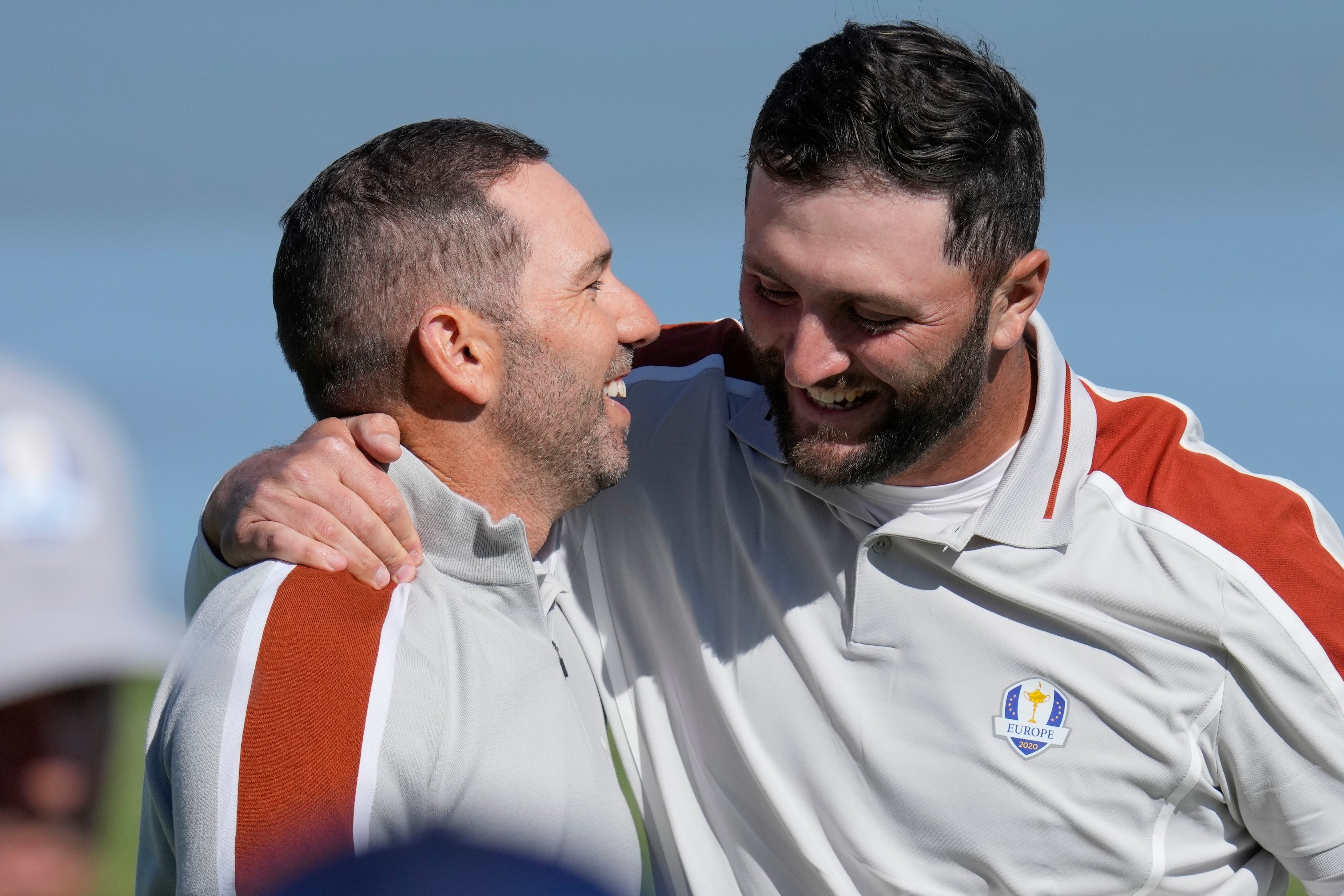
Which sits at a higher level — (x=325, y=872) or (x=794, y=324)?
(x=794, y=324)

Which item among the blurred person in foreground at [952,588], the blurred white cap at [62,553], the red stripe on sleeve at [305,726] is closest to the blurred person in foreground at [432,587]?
the red stripe on sleeve at [305,726]

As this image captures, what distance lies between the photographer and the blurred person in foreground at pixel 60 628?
3.75 ft

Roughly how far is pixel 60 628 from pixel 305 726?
815mm

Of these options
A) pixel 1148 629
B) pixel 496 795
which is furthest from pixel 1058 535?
pixel 496 795

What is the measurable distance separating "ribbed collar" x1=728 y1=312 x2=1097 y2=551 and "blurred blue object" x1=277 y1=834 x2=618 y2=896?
150 cm

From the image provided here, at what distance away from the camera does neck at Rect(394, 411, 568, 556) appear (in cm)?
248

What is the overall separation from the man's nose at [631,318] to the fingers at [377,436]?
53 centimetres

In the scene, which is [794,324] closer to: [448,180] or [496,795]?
[448,180]

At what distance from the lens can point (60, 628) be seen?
116 centimetres

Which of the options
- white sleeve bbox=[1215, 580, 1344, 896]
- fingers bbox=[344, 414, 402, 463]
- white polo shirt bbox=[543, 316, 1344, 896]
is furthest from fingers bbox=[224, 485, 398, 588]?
white sleeve bbox=[1215, 580, 1344, 896]

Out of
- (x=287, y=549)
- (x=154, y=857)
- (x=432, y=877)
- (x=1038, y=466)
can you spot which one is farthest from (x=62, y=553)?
(x=1038, y=466)

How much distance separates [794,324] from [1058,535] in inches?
26.7

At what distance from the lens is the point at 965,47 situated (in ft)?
8.71

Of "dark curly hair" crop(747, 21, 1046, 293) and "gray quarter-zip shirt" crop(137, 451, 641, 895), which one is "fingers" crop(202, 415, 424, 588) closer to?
"gray quarter-zip shirt" crop(137, 451, 641, 895)
